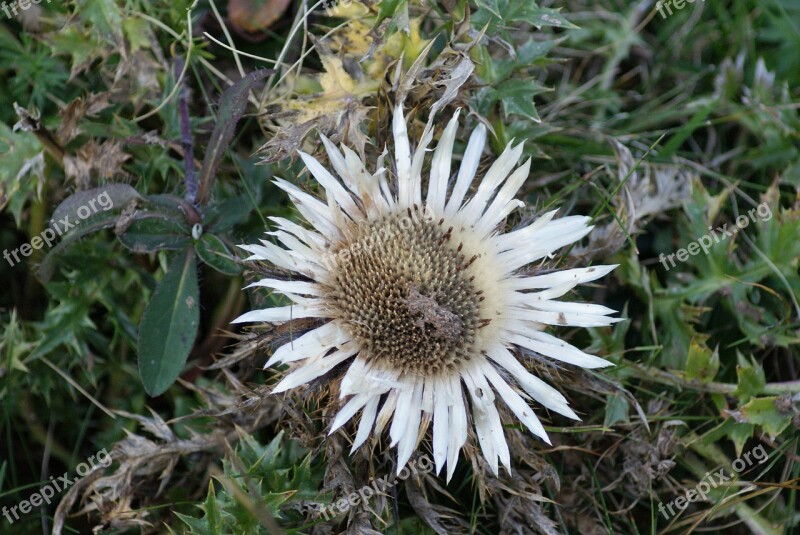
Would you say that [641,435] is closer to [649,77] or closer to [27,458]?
[649,77]

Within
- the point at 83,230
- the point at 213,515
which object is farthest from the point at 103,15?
the point at 213,515

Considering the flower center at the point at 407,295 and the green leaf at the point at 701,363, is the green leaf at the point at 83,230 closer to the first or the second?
the flower center at the point at 407,295

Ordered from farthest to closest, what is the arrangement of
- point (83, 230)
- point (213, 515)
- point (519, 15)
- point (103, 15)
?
point (103, 15), point (519, 15), point (83, 230), point (213, 515)

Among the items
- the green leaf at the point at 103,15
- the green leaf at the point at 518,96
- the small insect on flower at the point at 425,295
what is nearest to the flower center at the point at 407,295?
the small insect on flower at the point at 425,295

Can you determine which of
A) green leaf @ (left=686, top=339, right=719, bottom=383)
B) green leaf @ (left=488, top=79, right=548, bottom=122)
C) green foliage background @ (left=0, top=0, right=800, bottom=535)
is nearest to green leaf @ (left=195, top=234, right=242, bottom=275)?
green foliage background @ (left=0, top=0, right=800, bottom=535)

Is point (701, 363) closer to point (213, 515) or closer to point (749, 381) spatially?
point (749, 381)

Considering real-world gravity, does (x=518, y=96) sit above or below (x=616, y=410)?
above
